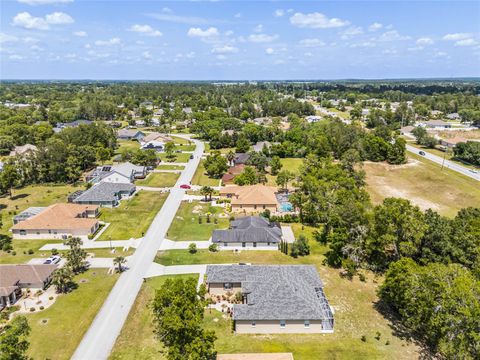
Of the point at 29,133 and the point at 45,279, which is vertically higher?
the point at 29,133

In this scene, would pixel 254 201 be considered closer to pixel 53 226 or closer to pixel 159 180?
pixel 159 180

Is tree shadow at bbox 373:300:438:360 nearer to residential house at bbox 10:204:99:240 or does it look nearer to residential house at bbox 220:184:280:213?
residential house at bbox 220:184:280:213

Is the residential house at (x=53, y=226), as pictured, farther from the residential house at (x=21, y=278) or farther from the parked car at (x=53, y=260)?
the residential house at (x=21, y=278)

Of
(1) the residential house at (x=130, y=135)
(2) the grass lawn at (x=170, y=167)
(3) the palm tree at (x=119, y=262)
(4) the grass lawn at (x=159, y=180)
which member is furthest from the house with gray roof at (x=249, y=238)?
(1) the residential house at (x=130, y=135)

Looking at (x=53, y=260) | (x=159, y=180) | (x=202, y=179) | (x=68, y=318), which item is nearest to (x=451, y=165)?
(x=202, y=179)

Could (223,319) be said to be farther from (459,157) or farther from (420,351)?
(459,157)

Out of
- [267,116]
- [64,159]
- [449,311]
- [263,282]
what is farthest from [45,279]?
[267,116]
